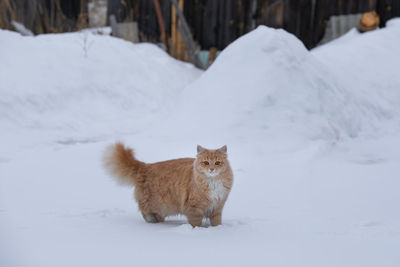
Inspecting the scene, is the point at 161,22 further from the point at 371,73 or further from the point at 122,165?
the point at 122,165

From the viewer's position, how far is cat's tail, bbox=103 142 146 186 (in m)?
3.34

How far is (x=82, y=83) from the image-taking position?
6867 millimetres

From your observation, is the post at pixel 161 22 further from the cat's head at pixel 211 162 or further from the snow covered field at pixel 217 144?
the cat's head at pixel 211 162

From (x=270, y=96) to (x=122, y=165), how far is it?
9.36 ft

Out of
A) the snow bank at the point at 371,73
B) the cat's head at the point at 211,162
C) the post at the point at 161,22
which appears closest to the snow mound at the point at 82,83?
the post at the point at 161,22

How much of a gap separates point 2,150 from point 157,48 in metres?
5.00

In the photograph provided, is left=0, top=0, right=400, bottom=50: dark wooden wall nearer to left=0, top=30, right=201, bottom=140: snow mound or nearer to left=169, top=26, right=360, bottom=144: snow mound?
left=0, top=30, right=201, bottom=140: snow mound

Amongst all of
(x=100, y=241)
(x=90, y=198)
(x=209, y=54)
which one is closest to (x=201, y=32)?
(x=209, y=54)

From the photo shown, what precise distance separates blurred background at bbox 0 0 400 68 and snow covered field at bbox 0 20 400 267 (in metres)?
0.48

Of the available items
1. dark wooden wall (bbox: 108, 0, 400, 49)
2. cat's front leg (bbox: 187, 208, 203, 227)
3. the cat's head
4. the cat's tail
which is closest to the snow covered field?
cat's front leg (bbox: 187, 208, 203, 227)

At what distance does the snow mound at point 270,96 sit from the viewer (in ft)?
17.6

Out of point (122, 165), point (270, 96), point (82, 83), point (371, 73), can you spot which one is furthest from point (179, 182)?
point (371, 73)

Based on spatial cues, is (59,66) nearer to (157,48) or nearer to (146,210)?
(157,48)

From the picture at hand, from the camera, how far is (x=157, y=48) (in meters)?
9.16
